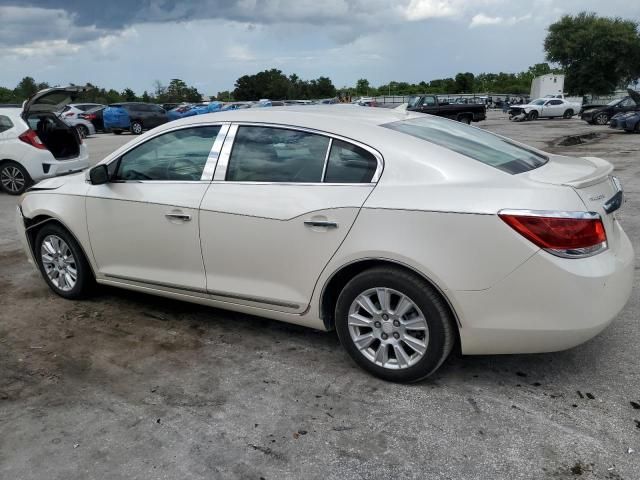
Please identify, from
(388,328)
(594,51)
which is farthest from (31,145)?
(594,51)

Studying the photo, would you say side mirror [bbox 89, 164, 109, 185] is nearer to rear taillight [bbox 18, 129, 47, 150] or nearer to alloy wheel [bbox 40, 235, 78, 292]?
alloy wheel [bbox 40, 235, 78, 292]

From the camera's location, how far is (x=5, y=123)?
10391 millimetres

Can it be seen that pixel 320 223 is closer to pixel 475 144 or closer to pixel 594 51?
pixel 475 144

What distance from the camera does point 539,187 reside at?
2967mm

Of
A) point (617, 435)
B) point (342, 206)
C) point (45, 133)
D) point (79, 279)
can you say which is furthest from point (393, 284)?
point (45, 133)

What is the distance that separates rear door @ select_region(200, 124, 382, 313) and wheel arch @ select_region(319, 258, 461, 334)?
10 centimetres

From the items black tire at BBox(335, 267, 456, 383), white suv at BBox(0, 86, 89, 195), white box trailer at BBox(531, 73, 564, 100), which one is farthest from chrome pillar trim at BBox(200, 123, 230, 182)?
white box trailer at BBox(531, 73, 564, 100)

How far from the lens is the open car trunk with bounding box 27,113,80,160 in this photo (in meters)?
10.4

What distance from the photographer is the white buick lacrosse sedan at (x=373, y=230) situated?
2900 millimetres

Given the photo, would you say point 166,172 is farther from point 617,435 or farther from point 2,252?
point 2,252

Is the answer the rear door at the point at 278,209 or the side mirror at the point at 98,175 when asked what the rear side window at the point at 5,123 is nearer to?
the side mirror at the point at 98,175

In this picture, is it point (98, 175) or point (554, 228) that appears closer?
point (554, 228)

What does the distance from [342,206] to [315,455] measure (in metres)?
1.34

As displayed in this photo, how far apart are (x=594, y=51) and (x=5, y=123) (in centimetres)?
5517
